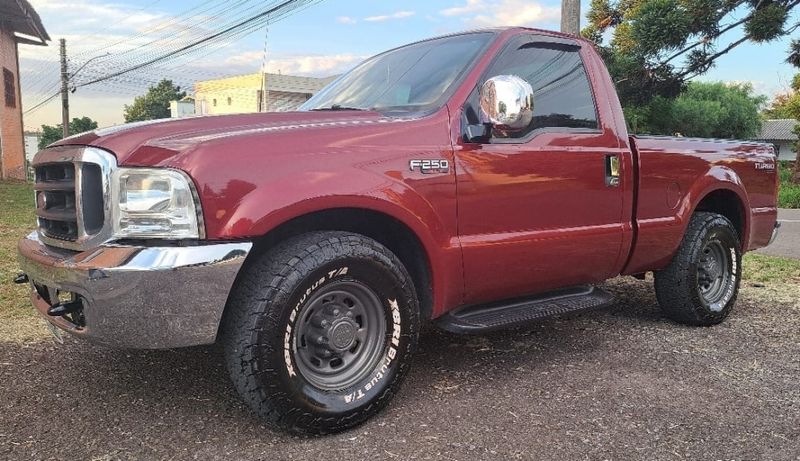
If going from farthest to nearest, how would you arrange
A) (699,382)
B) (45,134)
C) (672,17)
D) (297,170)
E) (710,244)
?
(45,134) < (672,17) < (710,244) < (699,382) < (297,170)

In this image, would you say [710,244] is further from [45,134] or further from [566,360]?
[45,134]

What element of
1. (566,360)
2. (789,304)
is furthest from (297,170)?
(789,304)

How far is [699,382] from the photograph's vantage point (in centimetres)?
355

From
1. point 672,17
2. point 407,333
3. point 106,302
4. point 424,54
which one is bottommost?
point 407,333

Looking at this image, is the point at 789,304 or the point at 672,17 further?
the point at 672,17

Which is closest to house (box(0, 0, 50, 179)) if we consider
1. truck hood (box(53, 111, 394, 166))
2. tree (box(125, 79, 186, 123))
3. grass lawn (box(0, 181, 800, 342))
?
grass lawn (box(0, 181, 800, 342))

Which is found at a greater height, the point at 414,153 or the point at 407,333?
the point at 414,153

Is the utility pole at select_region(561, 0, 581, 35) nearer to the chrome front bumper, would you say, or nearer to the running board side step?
the running board side step

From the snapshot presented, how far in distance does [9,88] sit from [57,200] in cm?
2042

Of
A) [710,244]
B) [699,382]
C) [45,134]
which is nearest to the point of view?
[699,382]

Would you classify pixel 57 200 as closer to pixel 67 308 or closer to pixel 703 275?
pixel 67 308

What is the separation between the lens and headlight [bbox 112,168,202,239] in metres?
2.53

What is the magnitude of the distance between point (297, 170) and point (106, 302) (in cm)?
90

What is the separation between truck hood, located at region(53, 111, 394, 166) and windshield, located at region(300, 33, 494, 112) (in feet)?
1.46
